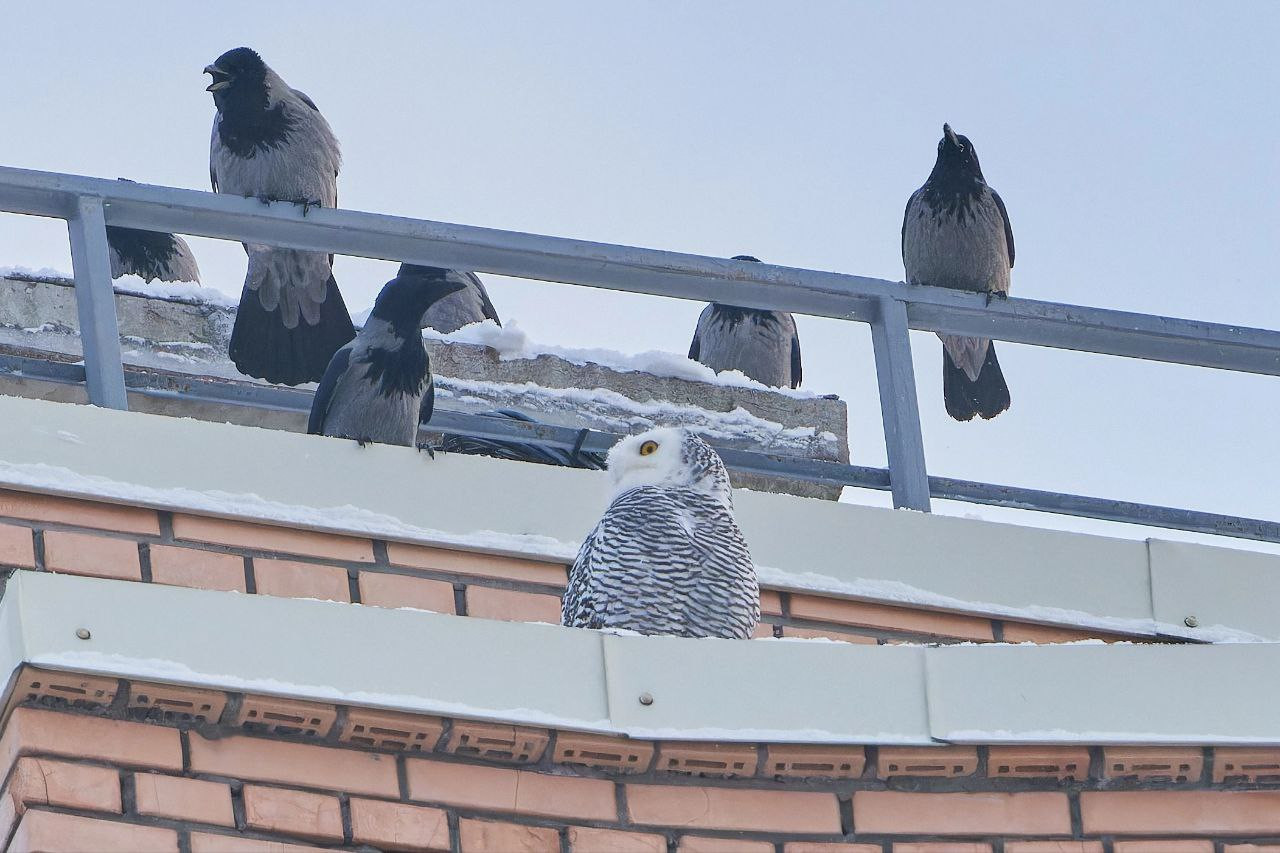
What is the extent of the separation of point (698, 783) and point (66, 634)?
0.97 metres

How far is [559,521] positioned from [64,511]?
97cm

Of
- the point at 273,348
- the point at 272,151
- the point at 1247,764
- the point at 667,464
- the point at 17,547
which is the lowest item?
the point at 1247,764

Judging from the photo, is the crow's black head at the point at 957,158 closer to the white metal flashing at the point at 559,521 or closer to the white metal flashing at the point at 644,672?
the white metal flashing at the point at 559,521

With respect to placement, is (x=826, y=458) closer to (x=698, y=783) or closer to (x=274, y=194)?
(x=274, y=194)

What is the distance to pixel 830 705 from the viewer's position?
10.7ft

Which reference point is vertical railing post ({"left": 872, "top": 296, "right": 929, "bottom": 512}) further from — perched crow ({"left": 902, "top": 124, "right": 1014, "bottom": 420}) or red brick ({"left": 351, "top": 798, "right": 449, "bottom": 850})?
perched crow ({"left": 902, "top": 124, "right": 1014, "bottom": 420})

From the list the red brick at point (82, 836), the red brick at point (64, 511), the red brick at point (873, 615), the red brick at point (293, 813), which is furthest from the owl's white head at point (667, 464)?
the red brick at point (82, 836)

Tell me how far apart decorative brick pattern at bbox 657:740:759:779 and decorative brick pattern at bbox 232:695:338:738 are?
1.67 feet

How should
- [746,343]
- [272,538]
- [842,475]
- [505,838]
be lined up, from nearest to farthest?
[505,838]
[272,538]
[842,475]
[746,343]

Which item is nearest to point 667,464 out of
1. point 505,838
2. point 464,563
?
point 464,563

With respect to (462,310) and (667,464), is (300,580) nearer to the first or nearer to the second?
(667,464)

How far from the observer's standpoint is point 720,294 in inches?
181

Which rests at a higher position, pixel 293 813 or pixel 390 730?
pixel 390 730

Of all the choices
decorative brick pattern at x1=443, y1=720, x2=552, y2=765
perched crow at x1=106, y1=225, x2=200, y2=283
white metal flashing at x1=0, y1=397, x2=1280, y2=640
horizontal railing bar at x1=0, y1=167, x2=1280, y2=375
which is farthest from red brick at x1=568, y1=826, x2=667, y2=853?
perched crow at x1=106, y1=225, x2=200, y2=283
